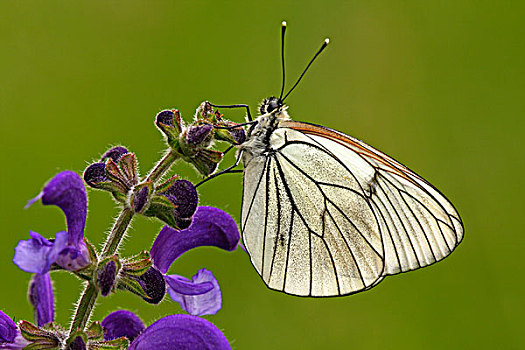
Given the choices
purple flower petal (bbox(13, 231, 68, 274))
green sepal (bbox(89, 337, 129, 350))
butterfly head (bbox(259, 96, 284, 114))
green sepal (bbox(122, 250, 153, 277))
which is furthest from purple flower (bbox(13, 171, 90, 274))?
butterfly head (bbox(259, 96, 284, 114))

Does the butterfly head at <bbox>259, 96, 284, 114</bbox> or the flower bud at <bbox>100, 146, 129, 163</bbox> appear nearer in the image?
the flower bud at <bbox>100, 146, 129, 163</bbox>

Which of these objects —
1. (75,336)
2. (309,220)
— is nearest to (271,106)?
(309,220)

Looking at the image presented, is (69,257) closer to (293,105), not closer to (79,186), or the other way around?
(79,186)

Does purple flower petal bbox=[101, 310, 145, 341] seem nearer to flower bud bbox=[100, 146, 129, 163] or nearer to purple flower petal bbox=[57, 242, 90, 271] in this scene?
purple flower petal bbox=[57, 242, 90, 271]

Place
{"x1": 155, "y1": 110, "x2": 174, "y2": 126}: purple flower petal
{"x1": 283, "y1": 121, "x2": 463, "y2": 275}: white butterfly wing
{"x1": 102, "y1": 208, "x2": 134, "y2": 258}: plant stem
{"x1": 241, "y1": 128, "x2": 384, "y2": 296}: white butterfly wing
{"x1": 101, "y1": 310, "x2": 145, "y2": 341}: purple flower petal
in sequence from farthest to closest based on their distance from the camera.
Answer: {"x1": 241, "y1": 128, "x2": 384, "y2": 296}: white butterfly wing < {"x1": 283, "y1": 121, "x2": 463, "y2": 275}: white butterfly wing < {"x1": 101, "y1": 310, "x2": 145, "y2": 341}: purple flower petal < {"x1": 155, "y1": 110, "x2": 174, "y2": 126}: purple flower petal < {"x1": 102, "y1": 208, "x2": 134, "y2": 258}: plant stem

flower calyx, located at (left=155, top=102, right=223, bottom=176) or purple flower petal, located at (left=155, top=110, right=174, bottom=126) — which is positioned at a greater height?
purple flower petal, located at (left=155, top=110, right=174, bottom=126)

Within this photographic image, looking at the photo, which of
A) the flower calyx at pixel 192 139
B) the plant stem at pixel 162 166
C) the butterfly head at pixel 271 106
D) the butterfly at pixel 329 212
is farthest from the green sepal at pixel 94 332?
the butterfly head at pixel 271 106

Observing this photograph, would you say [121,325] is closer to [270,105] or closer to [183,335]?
[183,335]
